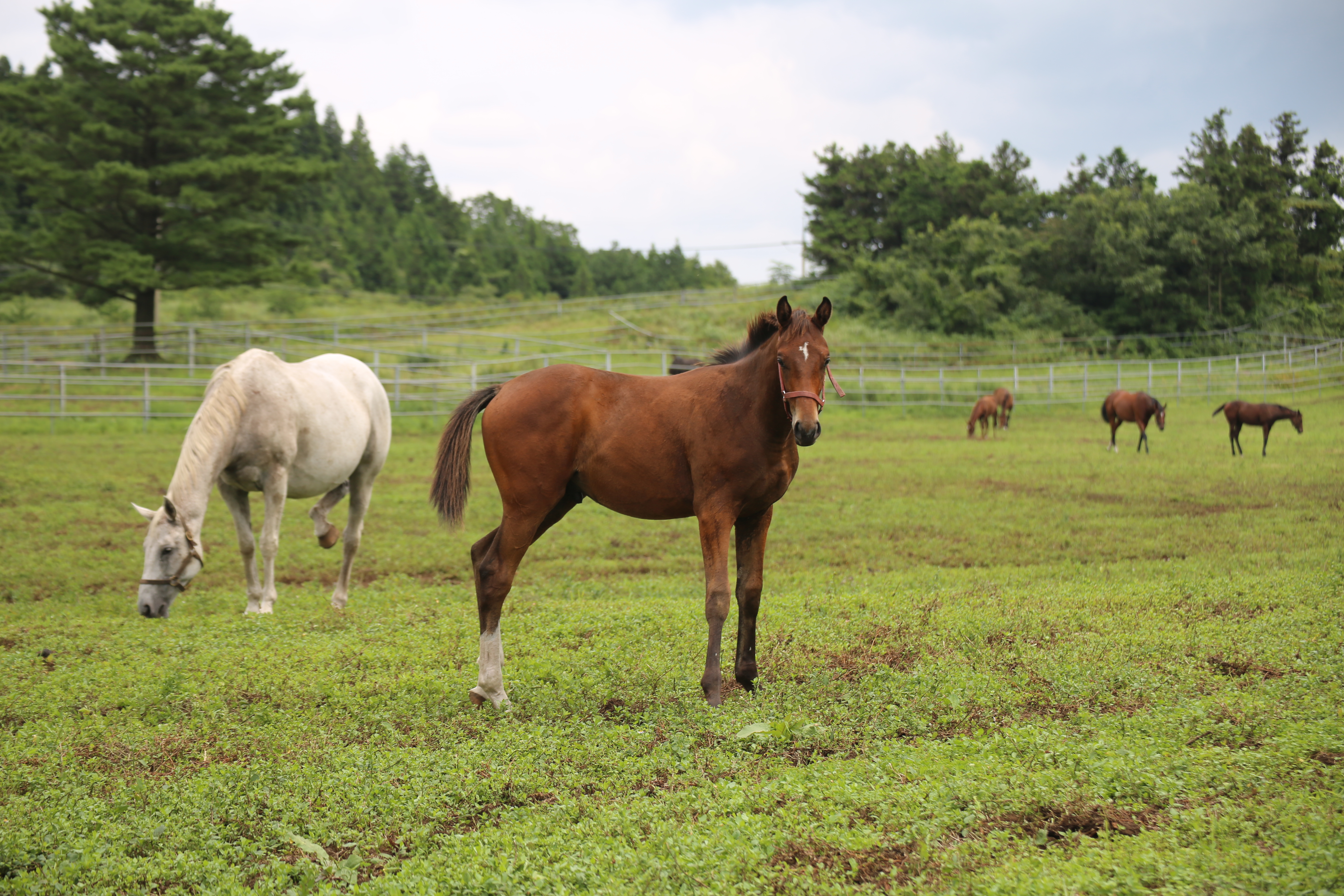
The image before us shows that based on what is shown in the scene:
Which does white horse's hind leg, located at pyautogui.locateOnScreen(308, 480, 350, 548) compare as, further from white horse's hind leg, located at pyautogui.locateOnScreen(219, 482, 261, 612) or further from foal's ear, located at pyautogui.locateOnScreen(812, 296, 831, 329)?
foal's ear, located at pyautogui.locateOnScreen(812, 296, 831, 329)

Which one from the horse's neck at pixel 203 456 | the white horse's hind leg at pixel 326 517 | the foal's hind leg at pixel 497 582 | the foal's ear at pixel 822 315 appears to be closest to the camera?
the foal's ear at pixel 822 315

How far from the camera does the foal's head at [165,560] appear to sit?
702 cm

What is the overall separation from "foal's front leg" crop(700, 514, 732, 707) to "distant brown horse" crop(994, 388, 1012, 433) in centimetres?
2049

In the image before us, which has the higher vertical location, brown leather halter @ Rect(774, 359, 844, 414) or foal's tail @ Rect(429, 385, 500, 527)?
brown leather halter @ Rect(774, 359, 844, 414)

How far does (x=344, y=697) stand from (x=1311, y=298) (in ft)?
156

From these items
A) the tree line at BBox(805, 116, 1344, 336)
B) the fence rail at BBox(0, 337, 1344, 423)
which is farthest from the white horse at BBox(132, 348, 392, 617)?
the tree line at BBox(805, 116, 1344, 336)

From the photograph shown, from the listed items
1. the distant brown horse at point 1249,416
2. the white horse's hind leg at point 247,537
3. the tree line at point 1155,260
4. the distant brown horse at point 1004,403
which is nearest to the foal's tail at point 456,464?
the white horse's hind leg at point 247,537

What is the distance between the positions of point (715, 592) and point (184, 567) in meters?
4.76

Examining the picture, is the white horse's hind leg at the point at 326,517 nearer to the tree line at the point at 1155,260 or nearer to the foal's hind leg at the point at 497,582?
the foal's hind leg at the point at 497,582

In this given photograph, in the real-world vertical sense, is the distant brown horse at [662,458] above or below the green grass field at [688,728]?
above

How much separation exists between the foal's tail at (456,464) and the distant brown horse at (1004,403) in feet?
67.5

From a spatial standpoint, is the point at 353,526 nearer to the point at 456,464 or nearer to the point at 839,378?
the point at 456,464

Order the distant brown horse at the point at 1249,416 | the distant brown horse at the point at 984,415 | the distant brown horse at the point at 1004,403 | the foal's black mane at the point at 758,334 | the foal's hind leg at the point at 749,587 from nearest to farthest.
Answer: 1. the foal's black mane at the point at 758,334
2. the foal's hind leg at the point at 749,587
3. the distant brown horse at the point at 1249,416
4. the distant brown horse at the point at 984,415
5. the distant brown horse at the point at 1004,403

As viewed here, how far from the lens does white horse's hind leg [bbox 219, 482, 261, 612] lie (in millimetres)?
7637
